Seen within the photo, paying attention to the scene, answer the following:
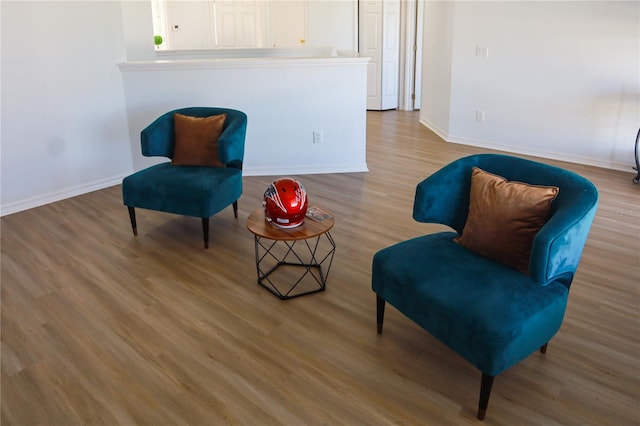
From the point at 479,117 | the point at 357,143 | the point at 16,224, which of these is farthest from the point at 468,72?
the point at 16,224

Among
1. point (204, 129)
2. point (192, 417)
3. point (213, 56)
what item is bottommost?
point (192, 417)

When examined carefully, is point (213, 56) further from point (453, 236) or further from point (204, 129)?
point (453, 236)

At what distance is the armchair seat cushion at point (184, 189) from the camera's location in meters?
3.40

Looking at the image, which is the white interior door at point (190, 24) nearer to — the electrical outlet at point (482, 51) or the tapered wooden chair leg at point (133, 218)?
the electrical outlet at point (482, 51)

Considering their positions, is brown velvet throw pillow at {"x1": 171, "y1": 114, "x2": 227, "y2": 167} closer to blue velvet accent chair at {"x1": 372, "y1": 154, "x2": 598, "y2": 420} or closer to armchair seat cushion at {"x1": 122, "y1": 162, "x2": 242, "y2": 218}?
armchair seat cushion at {"x1": 122, "y1": 162, "x2": 242, "y2": 218}

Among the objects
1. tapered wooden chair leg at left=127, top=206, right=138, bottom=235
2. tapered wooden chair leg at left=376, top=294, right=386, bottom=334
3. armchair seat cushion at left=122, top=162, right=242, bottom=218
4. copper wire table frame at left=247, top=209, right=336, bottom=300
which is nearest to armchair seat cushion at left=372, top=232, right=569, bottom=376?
tapered wooden chair leg at left=376, top=294, right=386, bottom=334

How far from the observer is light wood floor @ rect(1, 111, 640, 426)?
207 centimetres

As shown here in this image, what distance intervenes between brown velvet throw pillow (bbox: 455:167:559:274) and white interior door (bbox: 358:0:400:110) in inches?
263

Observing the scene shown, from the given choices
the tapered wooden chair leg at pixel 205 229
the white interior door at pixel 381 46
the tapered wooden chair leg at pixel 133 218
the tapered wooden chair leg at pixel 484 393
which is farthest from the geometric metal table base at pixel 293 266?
the white interior door at pixel 381 46

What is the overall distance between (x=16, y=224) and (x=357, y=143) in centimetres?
301

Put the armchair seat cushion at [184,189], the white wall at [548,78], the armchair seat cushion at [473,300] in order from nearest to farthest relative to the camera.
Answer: the armchair seat cushion at [473,300] < the armchair seat cushion at [184,189] < the white wall at [548,78]

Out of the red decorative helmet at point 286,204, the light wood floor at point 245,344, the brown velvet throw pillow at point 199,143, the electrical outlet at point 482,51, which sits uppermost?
the electrical outlet at point 482,51

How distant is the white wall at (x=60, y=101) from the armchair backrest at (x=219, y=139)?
111cm

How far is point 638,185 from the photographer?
4.75m
